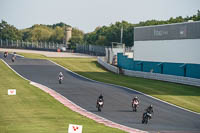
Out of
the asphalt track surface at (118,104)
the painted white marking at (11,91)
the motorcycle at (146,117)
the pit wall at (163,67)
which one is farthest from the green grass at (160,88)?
the painted white marking at (11,91)

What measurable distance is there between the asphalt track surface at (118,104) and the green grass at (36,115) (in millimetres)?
2483

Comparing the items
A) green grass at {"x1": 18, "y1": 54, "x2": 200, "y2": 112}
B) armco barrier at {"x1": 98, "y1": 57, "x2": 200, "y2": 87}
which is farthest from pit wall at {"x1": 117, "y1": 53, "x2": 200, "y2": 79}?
green grass at {"x1": 18, "y1": 54, "x2": 200, "y2": 112}

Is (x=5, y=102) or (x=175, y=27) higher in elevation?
(x=175, y=27)

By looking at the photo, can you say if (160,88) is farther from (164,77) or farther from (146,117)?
(146,117)

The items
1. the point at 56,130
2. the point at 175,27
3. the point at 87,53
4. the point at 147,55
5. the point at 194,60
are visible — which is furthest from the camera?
the point at 87,53

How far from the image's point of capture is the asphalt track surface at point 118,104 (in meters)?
32.7

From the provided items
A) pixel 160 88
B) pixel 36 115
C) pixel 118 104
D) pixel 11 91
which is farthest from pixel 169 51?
pixel 36 115

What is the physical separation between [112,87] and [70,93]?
27.7 ft

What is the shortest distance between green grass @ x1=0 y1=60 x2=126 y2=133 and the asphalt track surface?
2483 millimetres

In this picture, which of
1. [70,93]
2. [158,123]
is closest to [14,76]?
[70,93]

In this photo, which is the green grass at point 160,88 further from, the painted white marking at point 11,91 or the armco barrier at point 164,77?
the painted white marking at point 11,91

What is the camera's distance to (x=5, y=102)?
40.9m

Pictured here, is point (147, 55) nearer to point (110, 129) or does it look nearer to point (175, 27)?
point (175, 27)

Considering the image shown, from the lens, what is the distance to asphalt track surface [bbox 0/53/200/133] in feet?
107
